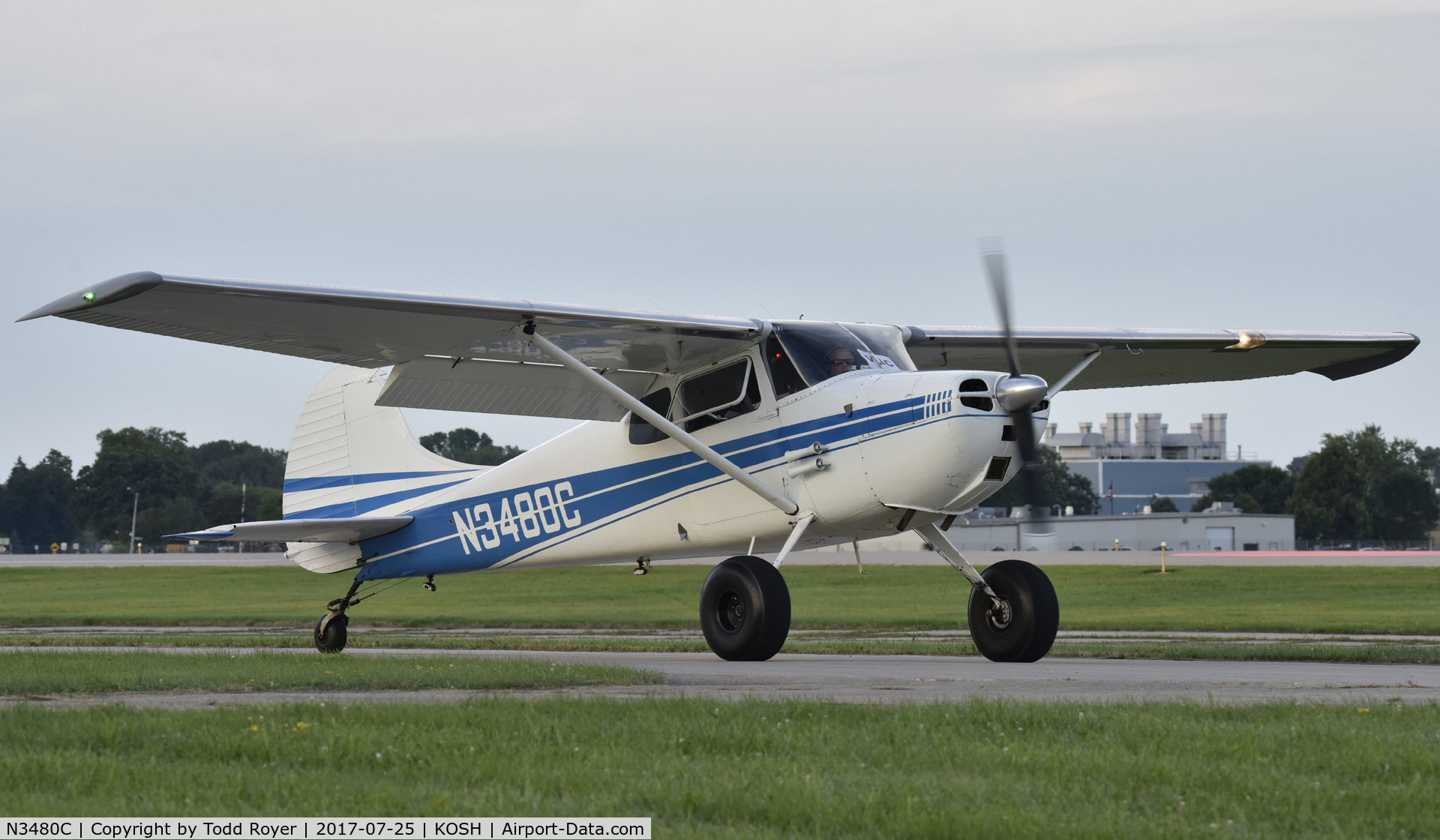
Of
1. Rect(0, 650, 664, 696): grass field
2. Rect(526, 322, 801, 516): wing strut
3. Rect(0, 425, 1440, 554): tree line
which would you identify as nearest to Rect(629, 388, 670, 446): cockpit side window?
Rect(526, 322, 801, 516): wing strut

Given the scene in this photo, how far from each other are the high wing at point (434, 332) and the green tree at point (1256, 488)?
12548cm

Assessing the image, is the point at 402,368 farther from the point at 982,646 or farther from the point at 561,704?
the point at 561,704

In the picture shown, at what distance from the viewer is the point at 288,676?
1016 cm

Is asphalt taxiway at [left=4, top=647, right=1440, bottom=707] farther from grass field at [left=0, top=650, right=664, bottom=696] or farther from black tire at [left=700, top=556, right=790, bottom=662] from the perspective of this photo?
grass field at [left=0, top=650, right=664, bottom=696]

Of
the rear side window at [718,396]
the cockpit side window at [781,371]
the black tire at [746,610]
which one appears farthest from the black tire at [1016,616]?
the rear side window at [718,396]

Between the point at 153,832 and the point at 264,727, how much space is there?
2.06 m

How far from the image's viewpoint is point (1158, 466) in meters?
162

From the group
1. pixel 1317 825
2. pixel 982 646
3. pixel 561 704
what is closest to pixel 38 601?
pixel 982 646

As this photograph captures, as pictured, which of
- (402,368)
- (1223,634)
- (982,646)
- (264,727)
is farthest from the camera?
(1223,634)

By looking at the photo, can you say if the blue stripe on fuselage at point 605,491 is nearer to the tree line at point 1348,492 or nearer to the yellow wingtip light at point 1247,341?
the yellow wingtip light at point 1247,341

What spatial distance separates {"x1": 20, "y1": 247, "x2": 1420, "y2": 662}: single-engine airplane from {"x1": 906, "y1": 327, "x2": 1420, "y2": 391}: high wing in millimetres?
43

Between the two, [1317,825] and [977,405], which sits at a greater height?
[977,405]

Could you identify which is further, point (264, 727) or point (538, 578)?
point (538, 578)

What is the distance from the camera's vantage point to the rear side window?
14.6 meters
